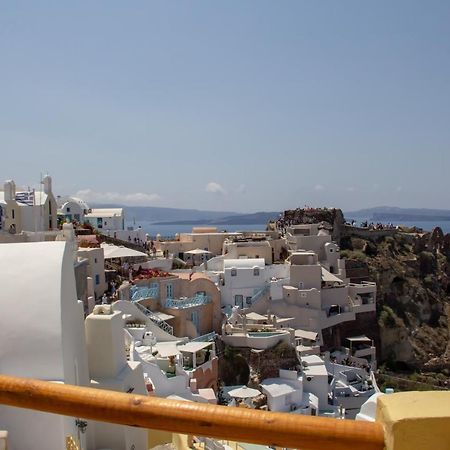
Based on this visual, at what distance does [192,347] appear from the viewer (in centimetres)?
2017

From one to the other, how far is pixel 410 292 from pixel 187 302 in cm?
2338

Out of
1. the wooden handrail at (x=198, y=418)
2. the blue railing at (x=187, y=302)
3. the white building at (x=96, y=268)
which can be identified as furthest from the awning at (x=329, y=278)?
the wooden handrail at (x=198, y=418)

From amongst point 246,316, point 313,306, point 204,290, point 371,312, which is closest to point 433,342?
point 371,312

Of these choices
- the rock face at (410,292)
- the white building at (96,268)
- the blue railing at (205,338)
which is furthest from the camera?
the rock face at (410,292)

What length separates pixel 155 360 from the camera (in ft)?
54.6

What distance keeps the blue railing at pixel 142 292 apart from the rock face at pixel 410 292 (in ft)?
57.3

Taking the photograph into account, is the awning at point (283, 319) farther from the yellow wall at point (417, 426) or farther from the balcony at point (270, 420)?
the yellow wall at point (417, 426)

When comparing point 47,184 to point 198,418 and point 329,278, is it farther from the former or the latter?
point 198,418

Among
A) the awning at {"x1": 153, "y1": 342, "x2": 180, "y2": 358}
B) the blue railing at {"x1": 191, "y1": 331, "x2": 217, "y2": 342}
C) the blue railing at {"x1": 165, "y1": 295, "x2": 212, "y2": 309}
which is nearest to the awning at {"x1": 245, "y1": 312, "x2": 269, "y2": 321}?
the blue railing at {"x1": 165, "y1": 295, "x2": 212, "y2": 309}

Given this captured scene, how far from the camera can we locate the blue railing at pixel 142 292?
24250 millimetres

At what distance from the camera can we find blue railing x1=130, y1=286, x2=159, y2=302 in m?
24.2

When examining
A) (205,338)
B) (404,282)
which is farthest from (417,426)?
(404,282)

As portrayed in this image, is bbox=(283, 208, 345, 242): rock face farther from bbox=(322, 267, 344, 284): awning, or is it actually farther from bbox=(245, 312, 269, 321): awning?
bbox=(245, 312, 269, 321): awning

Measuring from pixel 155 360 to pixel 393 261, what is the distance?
3165 cm
